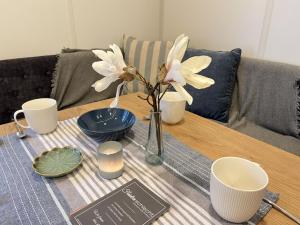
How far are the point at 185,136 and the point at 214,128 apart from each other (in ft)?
0.45

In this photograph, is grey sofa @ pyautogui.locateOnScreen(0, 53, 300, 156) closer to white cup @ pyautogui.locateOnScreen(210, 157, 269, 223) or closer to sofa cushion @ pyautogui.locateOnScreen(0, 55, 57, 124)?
sofa cushion @ pyautogui.locateOnScreen(0, 55, 57, 124)

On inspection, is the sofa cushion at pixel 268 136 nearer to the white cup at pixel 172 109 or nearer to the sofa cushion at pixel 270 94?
the sofa cushion at pixel 270 94

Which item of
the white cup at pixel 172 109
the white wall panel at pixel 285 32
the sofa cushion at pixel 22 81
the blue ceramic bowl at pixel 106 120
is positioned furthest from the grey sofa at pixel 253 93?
the blue ceramic bowl at pixel 106 120

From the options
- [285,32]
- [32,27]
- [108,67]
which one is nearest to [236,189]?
[108,67]

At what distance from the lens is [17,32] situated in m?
1.57

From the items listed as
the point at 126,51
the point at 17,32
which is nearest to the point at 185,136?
the point at 126,51

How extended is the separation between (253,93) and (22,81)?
4.88 feet

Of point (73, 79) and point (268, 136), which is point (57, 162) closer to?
point (73, 79)

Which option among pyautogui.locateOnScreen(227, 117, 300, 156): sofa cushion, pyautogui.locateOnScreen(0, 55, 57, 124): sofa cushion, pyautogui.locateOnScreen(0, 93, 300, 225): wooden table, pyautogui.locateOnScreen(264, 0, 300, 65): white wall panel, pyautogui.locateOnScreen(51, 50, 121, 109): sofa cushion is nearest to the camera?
pyautogui.locateOnScreen(0, 93, 300, 225): wooden table

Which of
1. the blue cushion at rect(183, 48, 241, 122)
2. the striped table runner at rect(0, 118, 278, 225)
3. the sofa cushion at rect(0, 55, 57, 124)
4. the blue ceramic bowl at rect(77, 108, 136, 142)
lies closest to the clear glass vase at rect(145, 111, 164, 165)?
the striped table runner at rect(0, 118, 278, 225)

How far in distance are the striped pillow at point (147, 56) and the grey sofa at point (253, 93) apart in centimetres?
57

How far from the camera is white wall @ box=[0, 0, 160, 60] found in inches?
60.9

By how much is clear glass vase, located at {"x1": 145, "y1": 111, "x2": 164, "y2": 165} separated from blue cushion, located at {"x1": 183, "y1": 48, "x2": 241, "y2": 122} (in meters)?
0.84

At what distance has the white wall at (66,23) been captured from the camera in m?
1.55
